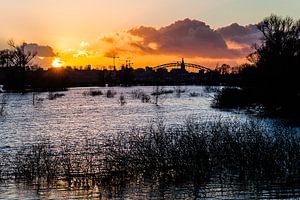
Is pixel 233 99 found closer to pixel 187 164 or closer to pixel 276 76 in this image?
pixel 276 76

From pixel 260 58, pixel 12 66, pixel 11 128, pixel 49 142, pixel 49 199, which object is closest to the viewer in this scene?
pixel 49 199

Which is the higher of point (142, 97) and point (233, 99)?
point (233, 99)

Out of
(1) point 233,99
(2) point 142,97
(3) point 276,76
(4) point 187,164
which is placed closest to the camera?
(4) point 187,164

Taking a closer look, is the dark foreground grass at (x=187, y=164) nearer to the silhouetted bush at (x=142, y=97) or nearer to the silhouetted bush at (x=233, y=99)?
the silhouetted bush at (x=233, y=99)

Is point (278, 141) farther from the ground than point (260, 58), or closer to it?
closer to it

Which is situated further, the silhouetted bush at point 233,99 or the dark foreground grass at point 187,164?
the silhouetted bush at point 233,99

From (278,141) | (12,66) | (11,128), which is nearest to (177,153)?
(278,141)

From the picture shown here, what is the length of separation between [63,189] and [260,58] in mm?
45992

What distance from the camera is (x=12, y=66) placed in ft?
434

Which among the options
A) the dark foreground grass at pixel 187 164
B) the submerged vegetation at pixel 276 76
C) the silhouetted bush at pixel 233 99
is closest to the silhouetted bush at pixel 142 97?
the silhouetted bush at pixel 233 99

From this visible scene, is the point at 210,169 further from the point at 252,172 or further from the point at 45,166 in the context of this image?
the point at 45,166

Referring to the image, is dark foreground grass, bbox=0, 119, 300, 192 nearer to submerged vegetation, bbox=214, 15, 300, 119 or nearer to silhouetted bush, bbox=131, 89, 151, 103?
submerged vegetation, bbox=214, 15, 300, 119

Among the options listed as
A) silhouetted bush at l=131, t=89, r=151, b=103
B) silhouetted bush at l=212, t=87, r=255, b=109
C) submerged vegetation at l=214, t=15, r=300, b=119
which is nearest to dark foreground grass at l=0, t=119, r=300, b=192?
submerged vegetation at l=214, t=15, r=300, b=119

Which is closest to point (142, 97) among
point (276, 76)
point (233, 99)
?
point (233, 99)
